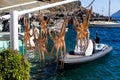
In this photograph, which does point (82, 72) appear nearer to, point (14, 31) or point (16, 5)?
point (16, 5)

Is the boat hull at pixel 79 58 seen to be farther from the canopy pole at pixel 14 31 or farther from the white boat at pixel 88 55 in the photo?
the canopy pole at pixel 14 31

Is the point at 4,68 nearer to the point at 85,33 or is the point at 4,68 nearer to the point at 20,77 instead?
the point at 20,77

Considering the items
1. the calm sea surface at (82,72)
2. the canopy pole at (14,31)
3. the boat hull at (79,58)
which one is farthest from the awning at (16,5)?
the boat hull at (79,58)

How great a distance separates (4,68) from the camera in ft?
39.4

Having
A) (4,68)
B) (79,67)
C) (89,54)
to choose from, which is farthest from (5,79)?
(89,54)

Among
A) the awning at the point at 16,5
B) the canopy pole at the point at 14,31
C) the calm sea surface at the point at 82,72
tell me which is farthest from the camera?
the calm sea surface at the point at 82,72

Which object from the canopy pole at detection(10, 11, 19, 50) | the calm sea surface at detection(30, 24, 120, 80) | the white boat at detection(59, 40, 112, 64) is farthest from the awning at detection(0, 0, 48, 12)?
the white boat at detection(59, 40, 112, 64)

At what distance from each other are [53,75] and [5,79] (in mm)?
16484

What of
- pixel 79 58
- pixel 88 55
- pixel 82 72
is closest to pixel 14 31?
pixel 82 72

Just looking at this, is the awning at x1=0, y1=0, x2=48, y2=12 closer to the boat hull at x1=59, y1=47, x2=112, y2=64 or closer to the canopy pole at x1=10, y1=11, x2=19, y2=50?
the canopy pole at x1=10, y1=11, x2=19, y2=50

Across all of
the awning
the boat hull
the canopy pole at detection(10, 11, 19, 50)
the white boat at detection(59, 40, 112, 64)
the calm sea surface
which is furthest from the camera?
the white boat at detection(59, 40, 112, 64)

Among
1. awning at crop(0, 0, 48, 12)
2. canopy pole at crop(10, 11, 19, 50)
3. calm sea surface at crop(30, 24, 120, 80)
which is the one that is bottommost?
calm sea surface at crop(30, 24, 120, 80)

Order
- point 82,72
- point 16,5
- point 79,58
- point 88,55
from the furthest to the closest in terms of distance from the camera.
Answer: point 88,55 < point 79,58 < point 82,72 < point 16,5

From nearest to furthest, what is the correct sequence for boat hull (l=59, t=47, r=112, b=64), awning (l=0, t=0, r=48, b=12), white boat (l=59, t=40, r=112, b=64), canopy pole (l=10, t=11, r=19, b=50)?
canopy pole (l=10, t=11, r=19, b=50), awning (l=0, t=0, r=48, b=12), boat hull (l=59, t=47, r=112, b=64), white boat (l=59, t=40, r=112, b=64)
